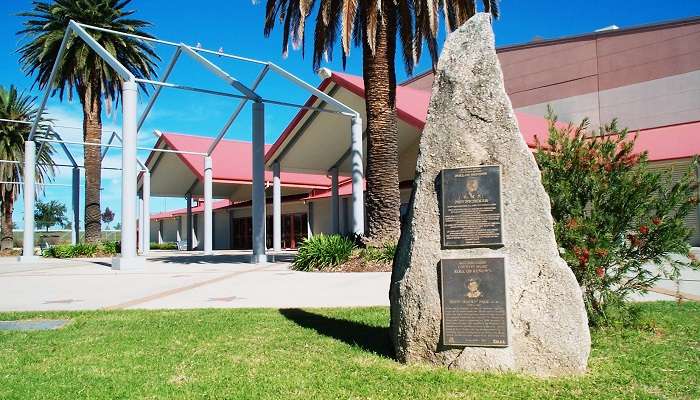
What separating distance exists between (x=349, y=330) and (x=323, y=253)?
8648 mm

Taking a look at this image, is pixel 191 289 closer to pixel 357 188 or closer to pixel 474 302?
pixel 357 188

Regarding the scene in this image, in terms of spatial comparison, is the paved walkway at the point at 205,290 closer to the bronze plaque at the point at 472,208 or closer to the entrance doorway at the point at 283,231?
the bronze plaque at the point at 472,208

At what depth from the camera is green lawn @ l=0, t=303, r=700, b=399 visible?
455cm

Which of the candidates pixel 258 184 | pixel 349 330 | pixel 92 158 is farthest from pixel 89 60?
pixel 349 330

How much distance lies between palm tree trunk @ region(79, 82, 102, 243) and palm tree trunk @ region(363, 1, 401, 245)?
1646 centimetres

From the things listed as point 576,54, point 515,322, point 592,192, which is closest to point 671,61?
point 576,54

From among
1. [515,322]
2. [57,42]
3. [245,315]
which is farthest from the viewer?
[57,42]

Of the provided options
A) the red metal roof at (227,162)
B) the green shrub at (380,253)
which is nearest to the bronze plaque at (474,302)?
the green shrub at (380,253)

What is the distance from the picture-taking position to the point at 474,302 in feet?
16.6

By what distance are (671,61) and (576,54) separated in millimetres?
5211

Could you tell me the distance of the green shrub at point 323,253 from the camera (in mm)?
15578

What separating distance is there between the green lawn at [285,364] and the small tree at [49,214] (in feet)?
299

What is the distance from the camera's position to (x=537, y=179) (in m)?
5.11

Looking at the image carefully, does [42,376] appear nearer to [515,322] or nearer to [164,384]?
[164,384]
